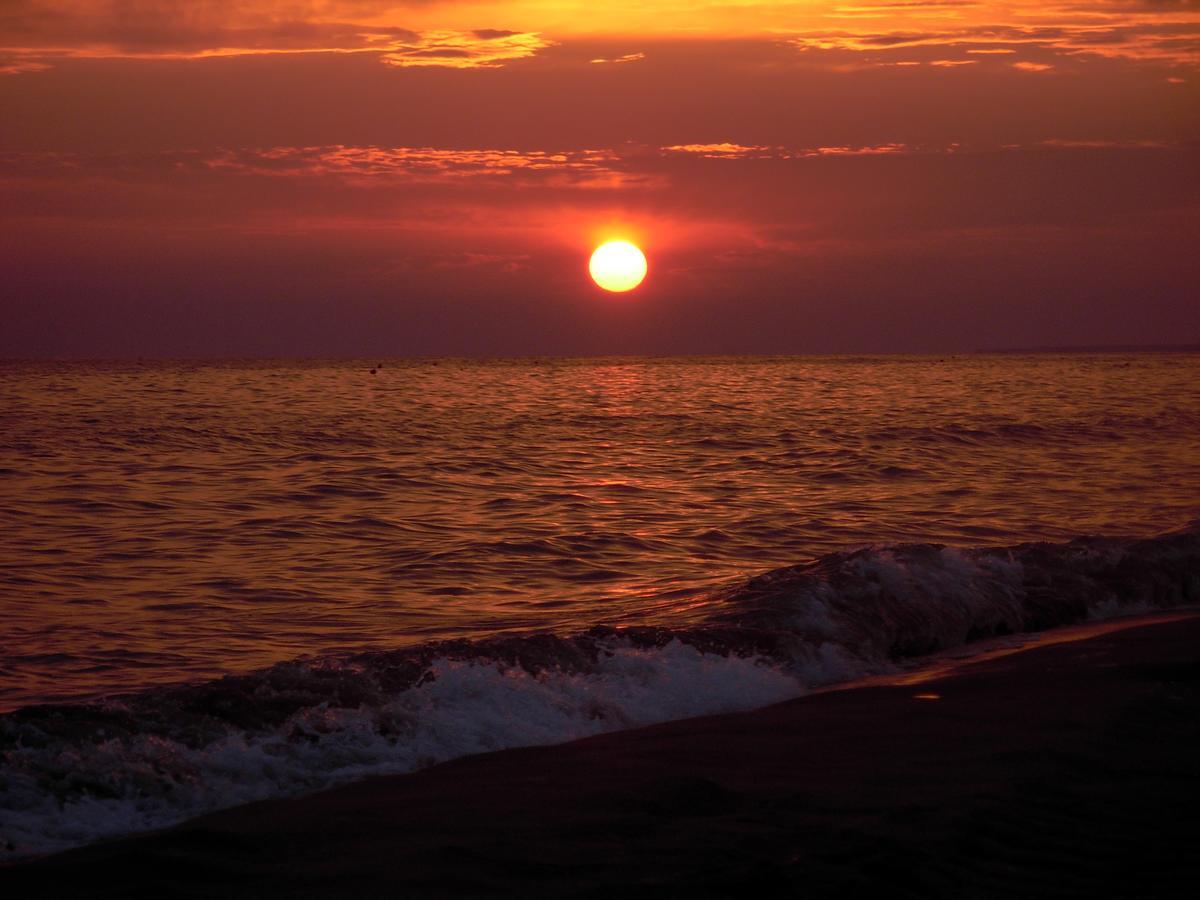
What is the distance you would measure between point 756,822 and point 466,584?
293 inches

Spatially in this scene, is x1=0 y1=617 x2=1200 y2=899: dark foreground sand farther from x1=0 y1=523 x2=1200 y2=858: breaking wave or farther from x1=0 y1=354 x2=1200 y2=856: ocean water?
x1=0 y1=354 x2=1200 y2=856: ocean water

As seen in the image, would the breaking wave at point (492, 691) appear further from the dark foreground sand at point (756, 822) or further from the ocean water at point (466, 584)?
the dark foreground sand at point (756, 822)

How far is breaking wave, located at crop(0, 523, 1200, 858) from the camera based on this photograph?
20.6 ft

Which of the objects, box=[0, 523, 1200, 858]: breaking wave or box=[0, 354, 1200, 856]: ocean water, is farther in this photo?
box=[0, 354, 1200, 856]: ocean water

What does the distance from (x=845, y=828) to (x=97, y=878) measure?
10.8 ft

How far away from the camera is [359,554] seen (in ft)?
46.5

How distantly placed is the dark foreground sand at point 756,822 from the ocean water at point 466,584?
0.69m

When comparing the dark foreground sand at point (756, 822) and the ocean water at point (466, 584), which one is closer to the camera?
the dark foreground sand at point (756, 822)

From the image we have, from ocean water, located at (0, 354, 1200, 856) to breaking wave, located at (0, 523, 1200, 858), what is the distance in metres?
0.03

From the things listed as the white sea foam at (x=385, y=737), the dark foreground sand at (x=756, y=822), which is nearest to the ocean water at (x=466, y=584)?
the white sea foam at (x=385, y=737)

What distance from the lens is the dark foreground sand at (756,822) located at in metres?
4.77

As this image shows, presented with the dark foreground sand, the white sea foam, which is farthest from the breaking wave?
the dark foreground sand

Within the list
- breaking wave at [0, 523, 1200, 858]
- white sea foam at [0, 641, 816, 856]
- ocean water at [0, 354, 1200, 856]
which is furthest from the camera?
ocean water at [0, 354, 1200, 856]

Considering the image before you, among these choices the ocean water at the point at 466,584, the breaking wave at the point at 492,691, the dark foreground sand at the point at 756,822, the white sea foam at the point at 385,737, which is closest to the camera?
the dark foreground sand at the point at 756,822
